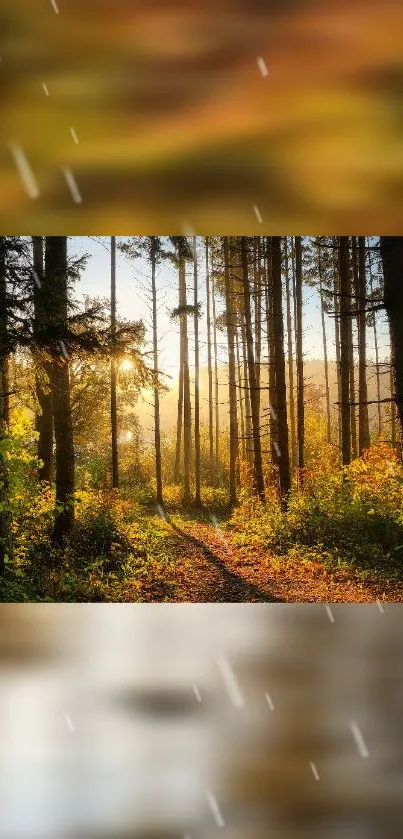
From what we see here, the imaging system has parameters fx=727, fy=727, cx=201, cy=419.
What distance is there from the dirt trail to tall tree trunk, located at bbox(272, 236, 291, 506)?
40.5 inches

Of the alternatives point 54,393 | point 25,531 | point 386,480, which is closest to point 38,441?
point 54,393

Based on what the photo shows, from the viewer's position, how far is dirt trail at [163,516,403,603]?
661 centimetres

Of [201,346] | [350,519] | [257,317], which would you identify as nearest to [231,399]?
[257,317]

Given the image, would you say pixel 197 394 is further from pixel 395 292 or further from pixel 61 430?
pixel 395 292

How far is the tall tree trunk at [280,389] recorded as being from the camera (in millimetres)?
8891

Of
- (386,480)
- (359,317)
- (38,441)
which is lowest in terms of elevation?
(386,480)

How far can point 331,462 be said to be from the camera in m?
11.2

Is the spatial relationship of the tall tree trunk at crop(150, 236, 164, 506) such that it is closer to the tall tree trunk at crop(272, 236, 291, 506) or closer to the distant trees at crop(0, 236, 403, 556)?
the distant trees at crop(0, 236, 403, 556)

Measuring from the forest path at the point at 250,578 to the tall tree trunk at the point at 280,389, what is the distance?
3.22 ft
